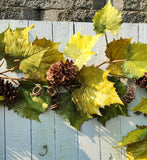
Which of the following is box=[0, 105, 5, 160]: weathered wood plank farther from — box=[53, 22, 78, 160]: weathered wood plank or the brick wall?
Result: the brick wall

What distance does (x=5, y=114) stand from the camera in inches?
30.0

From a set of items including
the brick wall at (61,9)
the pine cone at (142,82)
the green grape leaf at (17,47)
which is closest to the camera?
the green grape leaf at (17,47)

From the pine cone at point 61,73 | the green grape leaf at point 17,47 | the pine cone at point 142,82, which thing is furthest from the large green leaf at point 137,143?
the green grape leaf at point 17,47

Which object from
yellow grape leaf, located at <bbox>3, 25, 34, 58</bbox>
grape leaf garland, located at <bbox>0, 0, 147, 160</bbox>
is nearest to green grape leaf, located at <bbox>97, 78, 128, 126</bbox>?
grape leaf garland, located at <bbox>0, 0, 147, 160</bbox>

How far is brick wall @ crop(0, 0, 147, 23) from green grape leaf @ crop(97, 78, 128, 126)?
16.9 inches

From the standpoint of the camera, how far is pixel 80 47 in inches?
28.7

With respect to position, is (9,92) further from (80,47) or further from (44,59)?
(80,47)

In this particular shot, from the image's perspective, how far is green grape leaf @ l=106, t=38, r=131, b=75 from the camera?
771 millimetres

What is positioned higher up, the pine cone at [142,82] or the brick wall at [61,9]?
the brick wall at [61,9]

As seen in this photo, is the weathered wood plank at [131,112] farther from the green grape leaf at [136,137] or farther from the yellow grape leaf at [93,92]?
the yellow grape leaf at [93,92]

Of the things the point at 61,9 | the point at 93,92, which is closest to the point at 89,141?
the point at 93,92

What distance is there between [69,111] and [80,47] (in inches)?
8.1

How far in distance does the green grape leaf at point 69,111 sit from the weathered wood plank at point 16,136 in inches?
4.8

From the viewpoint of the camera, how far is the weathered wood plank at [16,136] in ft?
2.49
